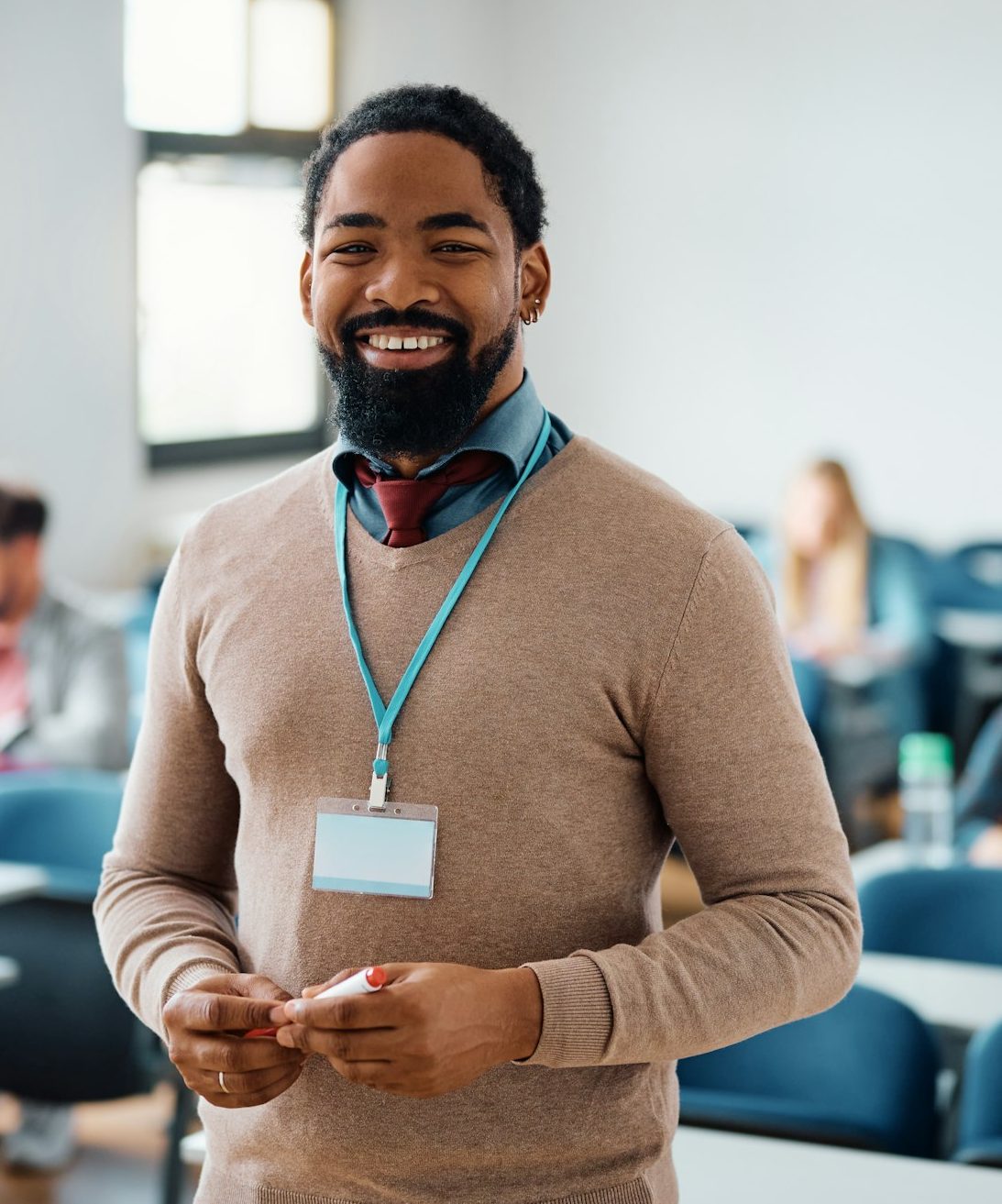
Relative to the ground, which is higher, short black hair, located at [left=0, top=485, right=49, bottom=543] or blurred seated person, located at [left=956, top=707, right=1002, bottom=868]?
short black hair, located at [left=0, top=485, right=49, bottom=543]

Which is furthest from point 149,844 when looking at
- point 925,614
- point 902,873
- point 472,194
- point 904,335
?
point 904,335

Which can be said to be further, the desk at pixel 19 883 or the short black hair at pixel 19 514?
the short black hair at pixel 19 514

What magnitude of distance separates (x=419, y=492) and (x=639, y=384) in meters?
7.51

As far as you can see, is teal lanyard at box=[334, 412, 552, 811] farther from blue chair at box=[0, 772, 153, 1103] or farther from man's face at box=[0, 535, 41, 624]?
man's face at box=[0, 535, 41, 624]

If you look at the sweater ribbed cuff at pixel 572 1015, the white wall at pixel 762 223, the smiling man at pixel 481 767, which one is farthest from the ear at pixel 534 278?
the white wall at pixel 762 223

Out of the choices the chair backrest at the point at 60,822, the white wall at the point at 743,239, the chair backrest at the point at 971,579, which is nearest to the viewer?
the chair backrest at the point at 60,822

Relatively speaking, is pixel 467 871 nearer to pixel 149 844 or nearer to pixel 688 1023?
pixel 688 1023

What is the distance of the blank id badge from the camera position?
1332mm

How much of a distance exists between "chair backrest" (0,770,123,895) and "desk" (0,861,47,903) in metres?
0.21

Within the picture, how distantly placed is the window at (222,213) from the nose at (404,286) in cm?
570

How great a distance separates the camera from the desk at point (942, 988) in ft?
8.75

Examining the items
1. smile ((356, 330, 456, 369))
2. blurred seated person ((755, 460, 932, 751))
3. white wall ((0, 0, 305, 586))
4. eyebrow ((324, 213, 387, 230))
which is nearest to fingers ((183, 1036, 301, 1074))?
smile ((356, 330, 456, 369))

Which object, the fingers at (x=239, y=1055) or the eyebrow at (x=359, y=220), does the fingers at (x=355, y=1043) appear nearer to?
the fingers at (x=239, y=1055)

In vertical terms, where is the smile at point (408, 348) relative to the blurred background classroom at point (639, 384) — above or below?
above
